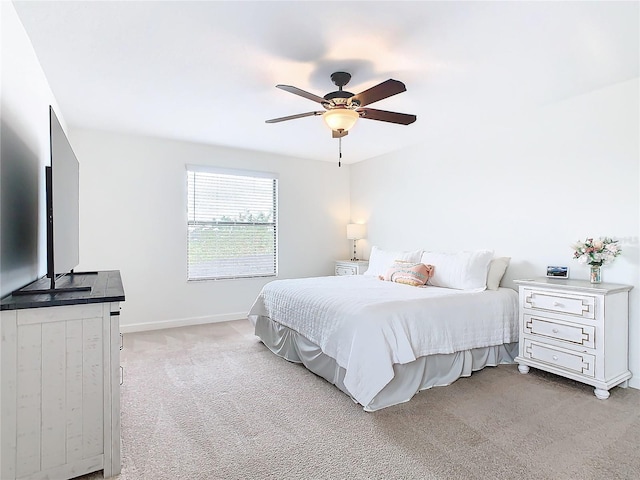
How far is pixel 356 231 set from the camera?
232 inches

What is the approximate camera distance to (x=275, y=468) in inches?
74.4

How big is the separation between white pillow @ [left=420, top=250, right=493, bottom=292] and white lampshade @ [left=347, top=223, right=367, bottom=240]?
1.99m

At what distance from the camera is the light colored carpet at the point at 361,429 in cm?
189


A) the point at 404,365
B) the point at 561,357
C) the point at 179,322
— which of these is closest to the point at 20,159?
the point at 404,365

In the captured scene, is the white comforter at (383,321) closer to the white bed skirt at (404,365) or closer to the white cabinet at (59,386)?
the white bed skirt at (404,365)

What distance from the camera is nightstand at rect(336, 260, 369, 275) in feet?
18.3

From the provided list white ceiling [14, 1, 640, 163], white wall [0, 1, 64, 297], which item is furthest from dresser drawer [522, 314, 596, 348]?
white wall [0, 1, 64, 297]

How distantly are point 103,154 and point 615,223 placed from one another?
5308 mm

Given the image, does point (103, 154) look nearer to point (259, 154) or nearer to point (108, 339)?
point (259, 154)

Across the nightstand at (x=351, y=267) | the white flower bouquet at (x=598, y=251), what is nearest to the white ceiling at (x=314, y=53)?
the white flower bouquet at (x=598, y=251)

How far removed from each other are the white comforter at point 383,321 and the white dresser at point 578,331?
250 millimetres

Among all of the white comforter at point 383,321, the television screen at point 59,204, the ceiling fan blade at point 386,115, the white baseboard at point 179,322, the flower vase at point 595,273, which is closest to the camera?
the television screen at point 59,204

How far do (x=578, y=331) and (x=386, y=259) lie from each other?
2.21 m

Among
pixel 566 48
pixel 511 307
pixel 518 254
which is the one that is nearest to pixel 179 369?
pixel 511 307
